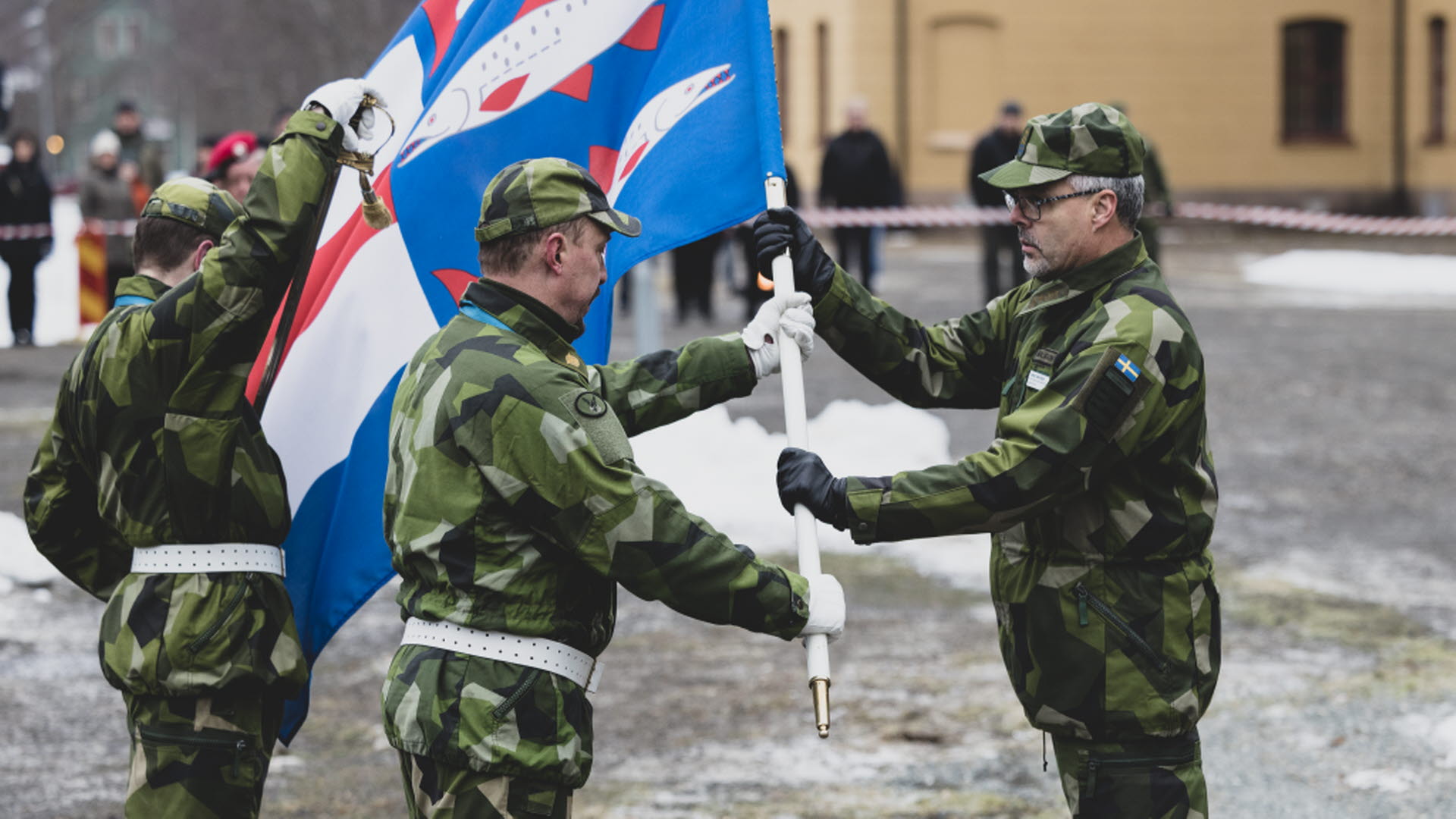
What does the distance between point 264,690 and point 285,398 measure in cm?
85

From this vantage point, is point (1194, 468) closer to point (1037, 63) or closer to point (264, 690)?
point (264, 690)

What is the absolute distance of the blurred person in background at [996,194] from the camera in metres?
16.8

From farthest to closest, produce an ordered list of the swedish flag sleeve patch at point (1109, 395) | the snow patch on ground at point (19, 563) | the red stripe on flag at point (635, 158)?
the snow patch on ground at point (19, 563) < the red stripe on flag at point (635, 158) < the swedish flag sleeve patch at point (1109, 395)

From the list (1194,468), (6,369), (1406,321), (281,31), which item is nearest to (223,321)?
(1194,468)

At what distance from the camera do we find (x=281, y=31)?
55.4m

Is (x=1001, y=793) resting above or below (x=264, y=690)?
below

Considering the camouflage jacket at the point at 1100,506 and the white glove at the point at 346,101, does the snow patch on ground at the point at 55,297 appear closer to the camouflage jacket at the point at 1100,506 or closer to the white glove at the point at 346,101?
the white glove at the point at 346,101

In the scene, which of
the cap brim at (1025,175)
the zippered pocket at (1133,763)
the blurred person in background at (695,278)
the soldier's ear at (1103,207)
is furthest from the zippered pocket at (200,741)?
the blurred person in background at (695,278)

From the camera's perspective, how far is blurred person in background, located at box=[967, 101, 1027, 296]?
16.8 metres

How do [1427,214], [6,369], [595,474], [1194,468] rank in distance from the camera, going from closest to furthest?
[595,474] < [1194,468] < [6,369] < [1427,214]

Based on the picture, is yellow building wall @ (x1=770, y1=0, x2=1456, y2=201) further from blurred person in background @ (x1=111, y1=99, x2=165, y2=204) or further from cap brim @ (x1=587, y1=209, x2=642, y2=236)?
cap brim @ (x1=587, y1=209, x2=642, y2=236)

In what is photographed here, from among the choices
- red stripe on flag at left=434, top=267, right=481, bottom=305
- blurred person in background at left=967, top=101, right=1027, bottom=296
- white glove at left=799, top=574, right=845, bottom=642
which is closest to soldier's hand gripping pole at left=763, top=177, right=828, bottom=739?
white glove at left=799, top=574, right=845, bottom=642

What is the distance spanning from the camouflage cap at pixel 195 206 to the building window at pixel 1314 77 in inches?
1202

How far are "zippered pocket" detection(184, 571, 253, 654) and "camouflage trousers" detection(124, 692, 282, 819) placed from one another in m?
0.14
